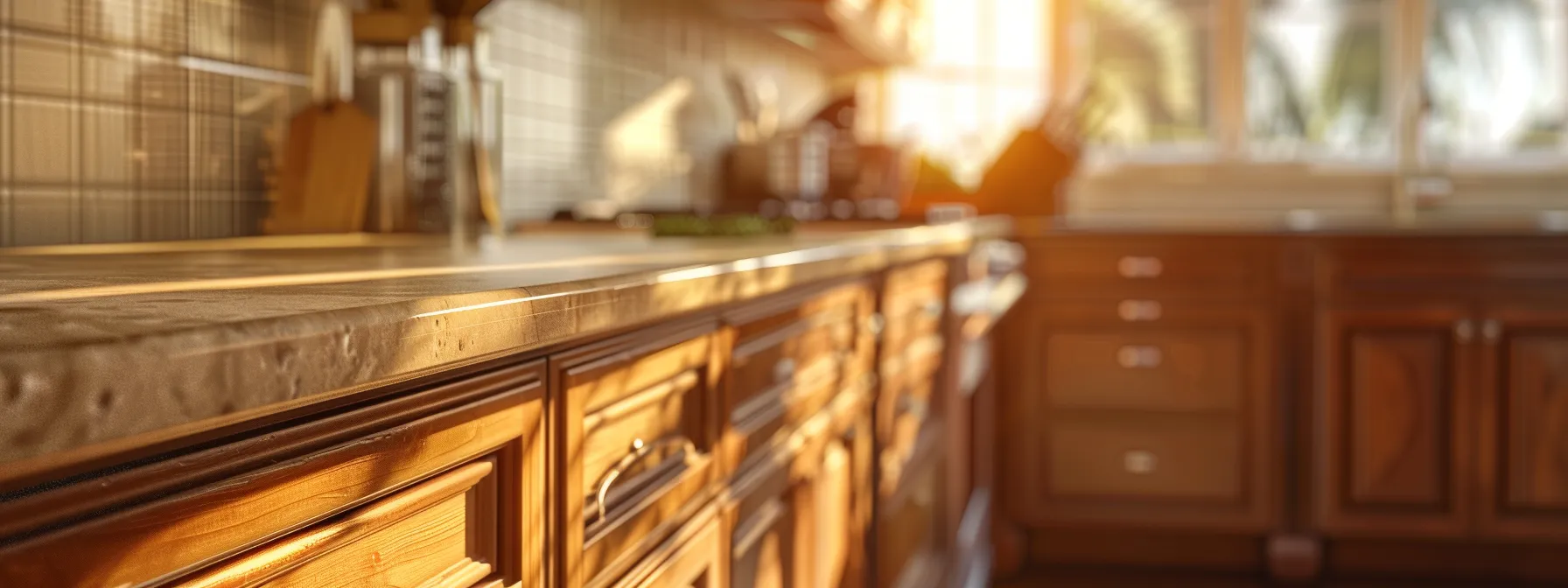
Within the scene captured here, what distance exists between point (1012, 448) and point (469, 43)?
2084 millimetres

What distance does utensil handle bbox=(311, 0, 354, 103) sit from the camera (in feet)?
4.78

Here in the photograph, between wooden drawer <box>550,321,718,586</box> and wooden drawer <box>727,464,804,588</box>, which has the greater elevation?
wooden drawer <box>550,321,718,586</box>

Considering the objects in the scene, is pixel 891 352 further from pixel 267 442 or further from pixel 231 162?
pixel 267 442

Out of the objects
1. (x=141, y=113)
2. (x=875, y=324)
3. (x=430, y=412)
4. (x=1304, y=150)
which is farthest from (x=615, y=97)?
(x=1304, y=150)

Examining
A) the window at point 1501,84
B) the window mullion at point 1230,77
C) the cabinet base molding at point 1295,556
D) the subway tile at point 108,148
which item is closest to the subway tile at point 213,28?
the subway tile at point 108,148

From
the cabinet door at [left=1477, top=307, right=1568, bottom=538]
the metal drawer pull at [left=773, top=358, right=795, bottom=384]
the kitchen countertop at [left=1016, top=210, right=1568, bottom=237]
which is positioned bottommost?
the cabinet door at [left=1477, top=307, right=1568, bottom=538]

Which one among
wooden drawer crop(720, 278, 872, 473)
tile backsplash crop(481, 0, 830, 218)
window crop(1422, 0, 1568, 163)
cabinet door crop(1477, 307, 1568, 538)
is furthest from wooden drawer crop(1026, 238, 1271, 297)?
wooden drawer crop(720, 278, 872, 473)

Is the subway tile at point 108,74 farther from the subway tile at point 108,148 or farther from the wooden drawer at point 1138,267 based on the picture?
the wooden drawer at point 1138,267

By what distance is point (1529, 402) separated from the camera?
124 inches

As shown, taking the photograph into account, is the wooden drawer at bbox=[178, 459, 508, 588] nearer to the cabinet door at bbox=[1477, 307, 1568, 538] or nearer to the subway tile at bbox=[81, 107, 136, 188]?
the subway tile at bbox=[81, 107, 136, 188]

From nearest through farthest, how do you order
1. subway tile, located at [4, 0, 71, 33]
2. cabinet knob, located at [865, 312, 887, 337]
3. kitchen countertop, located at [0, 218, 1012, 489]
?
1. kitchen countertop, located at [0, 218, 1012, 489]
2. subway tile, located at [4, 0, 71, 33]
3. cabinet knob, located at [865, 312, 887, 337]

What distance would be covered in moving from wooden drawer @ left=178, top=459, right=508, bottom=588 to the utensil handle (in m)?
0.91

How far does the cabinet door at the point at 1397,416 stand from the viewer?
317 centimetres

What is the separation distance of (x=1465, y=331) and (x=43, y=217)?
2925mm
